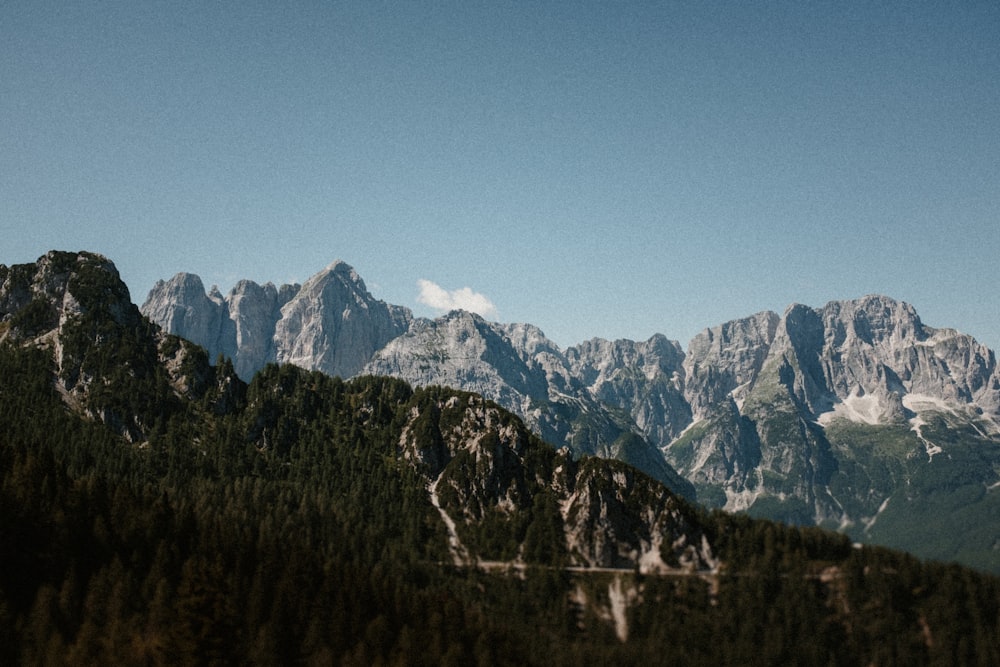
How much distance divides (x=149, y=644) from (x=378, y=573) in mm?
83541

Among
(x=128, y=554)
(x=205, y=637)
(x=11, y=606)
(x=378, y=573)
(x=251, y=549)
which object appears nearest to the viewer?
(x=205, y=637)

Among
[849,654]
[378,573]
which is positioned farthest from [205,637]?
[849,654]

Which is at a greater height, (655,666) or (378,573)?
(378,573)

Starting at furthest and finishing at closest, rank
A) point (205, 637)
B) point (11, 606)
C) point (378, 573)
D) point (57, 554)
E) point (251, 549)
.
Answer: point (378, 573) < point (251, 549) < point (57, 554) < point (11, 606) < point (205, 637)

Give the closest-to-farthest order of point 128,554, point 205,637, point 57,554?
1. point 205,637
2. point 57,554
3. point 128,554

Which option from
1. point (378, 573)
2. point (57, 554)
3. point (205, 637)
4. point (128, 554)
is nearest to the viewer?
point (205, 637)

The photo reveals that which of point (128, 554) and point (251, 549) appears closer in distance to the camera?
point (128, 554)

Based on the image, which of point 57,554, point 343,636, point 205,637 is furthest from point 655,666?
point 57,554

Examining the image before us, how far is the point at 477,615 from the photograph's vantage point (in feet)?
623

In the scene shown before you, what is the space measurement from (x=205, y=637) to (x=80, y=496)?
64.9 meters

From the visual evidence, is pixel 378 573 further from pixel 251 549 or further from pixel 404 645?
pixel 404 645

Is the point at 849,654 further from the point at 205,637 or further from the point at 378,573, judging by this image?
the point at 205,637

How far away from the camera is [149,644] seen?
109500 mm

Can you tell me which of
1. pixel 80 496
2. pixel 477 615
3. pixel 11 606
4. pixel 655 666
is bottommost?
pixel 655 666
